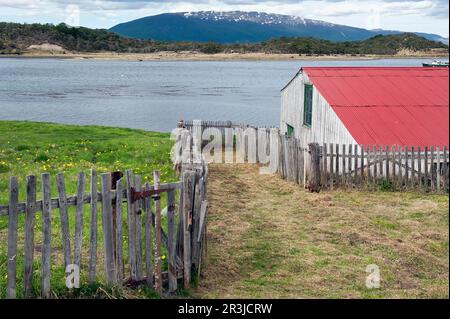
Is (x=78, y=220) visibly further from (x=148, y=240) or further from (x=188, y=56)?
(x=188, y=56)

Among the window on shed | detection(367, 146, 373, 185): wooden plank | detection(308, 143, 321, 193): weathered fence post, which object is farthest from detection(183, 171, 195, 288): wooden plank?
the window on shed

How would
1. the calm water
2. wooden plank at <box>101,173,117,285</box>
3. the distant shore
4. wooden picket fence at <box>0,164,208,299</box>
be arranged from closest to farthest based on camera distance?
wooden picket fence at <box>0,164,208,299</box>
wooden plank at <box>101,173,117,285</box>
the calm water
the distant shore

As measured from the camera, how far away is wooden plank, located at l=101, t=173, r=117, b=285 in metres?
7.93

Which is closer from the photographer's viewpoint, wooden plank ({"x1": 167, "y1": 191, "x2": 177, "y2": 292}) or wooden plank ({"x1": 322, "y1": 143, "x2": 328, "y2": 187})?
wooden plank ({"x1": 167, "y1": 191, "x2": 177, "y2": 292})

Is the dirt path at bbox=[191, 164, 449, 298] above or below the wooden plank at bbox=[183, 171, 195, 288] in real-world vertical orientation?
below

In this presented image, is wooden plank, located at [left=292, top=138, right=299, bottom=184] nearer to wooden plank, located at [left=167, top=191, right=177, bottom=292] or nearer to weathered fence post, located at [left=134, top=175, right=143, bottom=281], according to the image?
wooden plank, located at [left=167, top=191, right=177, bottom=292]

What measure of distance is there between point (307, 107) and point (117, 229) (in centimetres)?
1488

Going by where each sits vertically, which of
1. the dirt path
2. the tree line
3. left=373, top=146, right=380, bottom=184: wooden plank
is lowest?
the dirt path

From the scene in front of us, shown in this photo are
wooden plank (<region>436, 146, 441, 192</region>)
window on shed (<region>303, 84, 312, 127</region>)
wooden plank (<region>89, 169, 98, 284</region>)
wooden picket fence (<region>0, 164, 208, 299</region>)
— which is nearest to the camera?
wooden picket fence (<region>0, 164, 208, 299</region>)

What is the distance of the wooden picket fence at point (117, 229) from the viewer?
24.7 feet

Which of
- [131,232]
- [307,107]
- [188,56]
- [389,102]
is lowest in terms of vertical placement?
[131,232]

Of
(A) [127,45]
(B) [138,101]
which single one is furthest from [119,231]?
(A) [127,45]

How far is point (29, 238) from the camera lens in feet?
24.8
